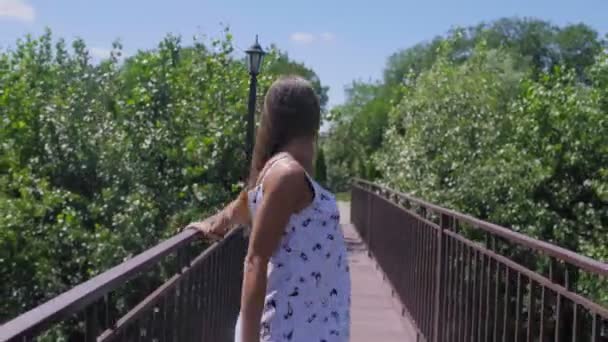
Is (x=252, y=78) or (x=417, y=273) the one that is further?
(x=252, y=78)

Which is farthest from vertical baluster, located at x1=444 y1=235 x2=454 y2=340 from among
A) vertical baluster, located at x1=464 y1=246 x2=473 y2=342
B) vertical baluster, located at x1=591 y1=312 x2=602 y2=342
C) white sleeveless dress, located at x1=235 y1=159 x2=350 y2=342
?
white sleeveless dress, located at x1=235 y1=159 x2=350 y2=342

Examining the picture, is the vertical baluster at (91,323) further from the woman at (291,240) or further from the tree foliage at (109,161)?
the tree foliage at (109,161)

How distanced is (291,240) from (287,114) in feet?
1.30

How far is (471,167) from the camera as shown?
10.5 meters

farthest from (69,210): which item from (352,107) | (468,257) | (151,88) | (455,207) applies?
(352,107)

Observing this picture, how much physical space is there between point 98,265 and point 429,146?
5.36 m

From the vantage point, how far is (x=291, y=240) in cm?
252

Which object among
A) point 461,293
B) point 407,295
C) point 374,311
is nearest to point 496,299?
point 461,293

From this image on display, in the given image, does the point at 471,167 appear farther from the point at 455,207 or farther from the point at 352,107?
the point at 352,107

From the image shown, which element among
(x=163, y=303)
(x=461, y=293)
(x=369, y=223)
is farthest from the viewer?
(x=369, y=223)

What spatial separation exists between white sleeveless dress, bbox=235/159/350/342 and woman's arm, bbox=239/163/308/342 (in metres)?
→ 0.07

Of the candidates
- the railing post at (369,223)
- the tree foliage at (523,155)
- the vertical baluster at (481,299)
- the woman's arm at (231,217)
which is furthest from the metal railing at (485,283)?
the railing post at (369,223)

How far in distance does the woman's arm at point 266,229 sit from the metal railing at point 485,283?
92cm

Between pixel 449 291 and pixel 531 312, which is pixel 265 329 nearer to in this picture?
pixel 531 312
